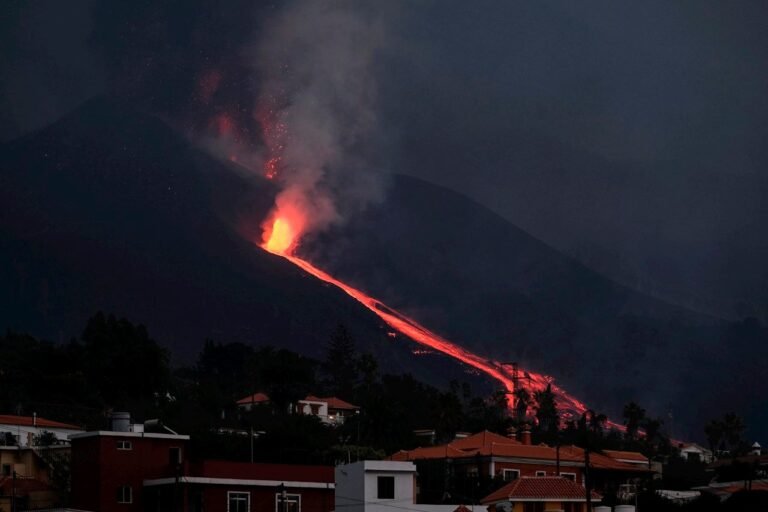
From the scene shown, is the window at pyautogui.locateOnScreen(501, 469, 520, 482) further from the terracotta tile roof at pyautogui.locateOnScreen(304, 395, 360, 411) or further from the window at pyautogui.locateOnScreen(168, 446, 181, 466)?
the terracotta tile roof at pyautogui.locateOnScreen(304, 395, 360, 411)

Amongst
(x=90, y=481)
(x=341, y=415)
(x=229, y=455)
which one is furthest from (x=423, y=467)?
(x=341, y=415)

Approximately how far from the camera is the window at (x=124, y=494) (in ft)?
246

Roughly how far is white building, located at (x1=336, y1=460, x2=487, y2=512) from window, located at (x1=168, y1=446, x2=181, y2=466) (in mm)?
10121

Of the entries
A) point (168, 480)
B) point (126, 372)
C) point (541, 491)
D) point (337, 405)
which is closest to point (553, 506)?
point (541, 491)

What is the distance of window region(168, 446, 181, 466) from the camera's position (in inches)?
3044

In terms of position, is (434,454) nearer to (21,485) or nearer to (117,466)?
(117,466)

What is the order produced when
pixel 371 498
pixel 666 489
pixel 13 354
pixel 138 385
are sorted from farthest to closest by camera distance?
pixel 13 354 < pixel 138 385 < pixel 666 489 < pixel 371 498

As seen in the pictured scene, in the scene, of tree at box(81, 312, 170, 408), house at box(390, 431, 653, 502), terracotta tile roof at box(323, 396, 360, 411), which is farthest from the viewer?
terracotta tile roof at box(323, 396, 360, 411)

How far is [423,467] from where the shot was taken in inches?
3910

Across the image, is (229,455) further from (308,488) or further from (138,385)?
(138,385)

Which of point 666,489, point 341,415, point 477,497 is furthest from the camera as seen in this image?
point 341,415

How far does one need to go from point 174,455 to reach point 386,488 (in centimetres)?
1331

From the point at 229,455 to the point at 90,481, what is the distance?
22552 millimetres

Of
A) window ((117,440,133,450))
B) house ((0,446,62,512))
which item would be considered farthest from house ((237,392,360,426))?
window ((117,440,133,450))
